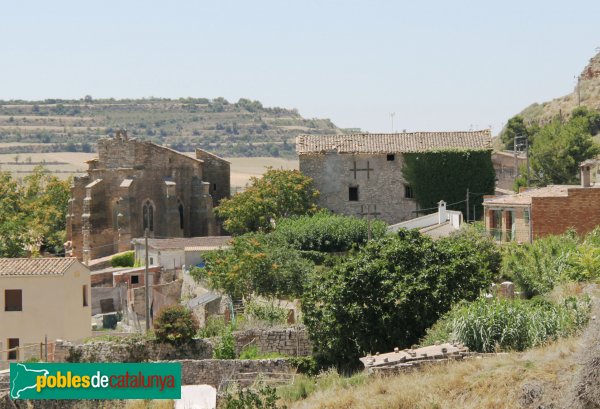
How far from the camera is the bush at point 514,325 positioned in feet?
99.8

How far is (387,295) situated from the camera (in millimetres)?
35594

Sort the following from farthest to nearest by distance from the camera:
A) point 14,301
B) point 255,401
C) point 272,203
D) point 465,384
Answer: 1. point 272,203
2. point 14,301
3. point 255,401
4. point 465,384

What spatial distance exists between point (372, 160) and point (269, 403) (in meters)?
39.1

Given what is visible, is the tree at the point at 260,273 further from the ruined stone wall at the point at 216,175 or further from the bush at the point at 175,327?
the ruined stone wall at the point at 216,175

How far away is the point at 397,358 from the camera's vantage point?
30.5 m

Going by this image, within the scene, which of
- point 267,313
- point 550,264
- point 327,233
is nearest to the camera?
point 550,264

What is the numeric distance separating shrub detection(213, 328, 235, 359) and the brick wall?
13980 mm

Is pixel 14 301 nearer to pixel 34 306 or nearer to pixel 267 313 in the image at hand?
pixel 34 306

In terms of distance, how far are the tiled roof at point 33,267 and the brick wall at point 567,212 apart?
16.7 metres

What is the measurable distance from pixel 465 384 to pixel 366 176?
40106 mm

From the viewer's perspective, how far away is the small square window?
167 ft

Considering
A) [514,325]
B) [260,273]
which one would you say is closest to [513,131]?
[260,273]

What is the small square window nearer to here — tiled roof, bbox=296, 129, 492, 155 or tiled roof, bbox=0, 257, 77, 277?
tiled roof, bbox=0, 257, 77, 277

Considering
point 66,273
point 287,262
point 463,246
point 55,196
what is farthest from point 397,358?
point 55,196
